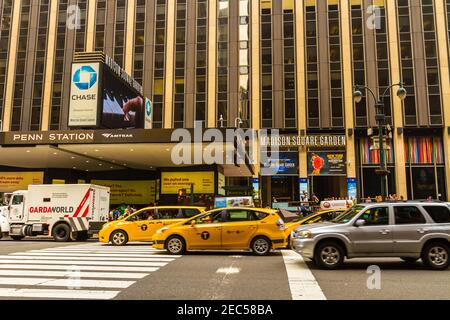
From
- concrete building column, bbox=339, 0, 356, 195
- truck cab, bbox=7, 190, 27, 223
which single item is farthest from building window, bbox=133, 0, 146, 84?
truck cab, bbox=7, 190, 27, 223

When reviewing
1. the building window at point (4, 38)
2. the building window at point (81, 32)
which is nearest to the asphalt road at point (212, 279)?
the building window at point (81, 32)

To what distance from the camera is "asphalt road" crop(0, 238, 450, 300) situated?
277 inches

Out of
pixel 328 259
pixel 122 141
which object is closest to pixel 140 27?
pixel 122 141

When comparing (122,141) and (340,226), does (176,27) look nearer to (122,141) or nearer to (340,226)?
(122,141)

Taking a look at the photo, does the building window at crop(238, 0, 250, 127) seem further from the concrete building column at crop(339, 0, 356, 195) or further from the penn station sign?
the concrete building column at crop(339, 0, 356, 195)

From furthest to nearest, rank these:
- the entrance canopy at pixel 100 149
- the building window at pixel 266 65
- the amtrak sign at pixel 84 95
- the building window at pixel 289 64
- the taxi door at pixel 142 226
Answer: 1. the building window at pixel 266 65
2. the building window at pixel 289 64
3. the amtrak sign at pixel 84 95
4. the entrance canopy at pixel 100 149
5. the taxi door at pixel 142 226

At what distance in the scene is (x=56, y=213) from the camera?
19.0 m

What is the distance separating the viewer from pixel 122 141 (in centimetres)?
2131

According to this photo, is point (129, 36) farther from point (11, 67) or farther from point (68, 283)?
point (68, 283)

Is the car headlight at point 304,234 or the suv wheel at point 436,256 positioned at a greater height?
the car headlight at point 304,234

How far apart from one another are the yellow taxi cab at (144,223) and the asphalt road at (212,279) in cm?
384

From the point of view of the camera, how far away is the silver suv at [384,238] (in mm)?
9781

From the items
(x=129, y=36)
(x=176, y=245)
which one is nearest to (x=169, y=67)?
(x=129, y=36)

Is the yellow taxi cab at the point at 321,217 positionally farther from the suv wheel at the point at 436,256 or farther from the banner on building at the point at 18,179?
the banner on building at the point at 18,179
